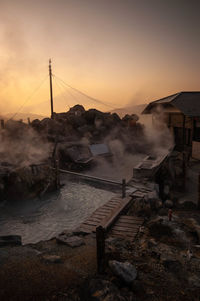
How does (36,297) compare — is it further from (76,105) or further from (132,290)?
(76,105)

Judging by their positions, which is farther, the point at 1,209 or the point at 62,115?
the point at 62,115

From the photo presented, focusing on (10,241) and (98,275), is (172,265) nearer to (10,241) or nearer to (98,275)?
(98,275)

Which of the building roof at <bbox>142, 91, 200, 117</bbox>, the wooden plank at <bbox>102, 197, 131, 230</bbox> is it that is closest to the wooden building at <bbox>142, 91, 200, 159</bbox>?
the building roof at <bbox>142, 91, 200, 117</bbox>

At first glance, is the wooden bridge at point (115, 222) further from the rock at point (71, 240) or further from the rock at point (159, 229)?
the rock at point (71, 240)

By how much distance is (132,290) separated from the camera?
524 cm

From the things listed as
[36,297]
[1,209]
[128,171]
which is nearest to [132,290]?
[36,297]

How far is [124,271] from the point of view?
5.43m

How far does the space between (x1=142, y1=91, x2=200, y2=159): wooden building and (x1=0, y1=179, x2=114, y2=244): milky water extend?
1117 cm

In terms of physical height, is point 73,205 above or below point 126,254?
below

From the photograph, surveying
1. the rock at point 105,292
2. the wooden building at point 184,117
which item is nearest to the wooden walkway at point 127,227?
the rock at point 105,292

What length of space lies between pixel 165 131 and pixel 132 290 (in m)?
22.0

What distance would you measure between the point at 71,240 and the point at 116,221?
2.69 meters

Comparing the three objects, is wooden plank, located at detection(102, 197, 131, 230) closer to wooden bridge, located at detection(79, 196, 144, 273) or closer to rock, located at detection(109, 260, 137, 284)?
wooden bridge, located at detection(79, 196, 144, 273)

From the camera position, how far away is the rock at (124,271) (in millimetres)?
5316
